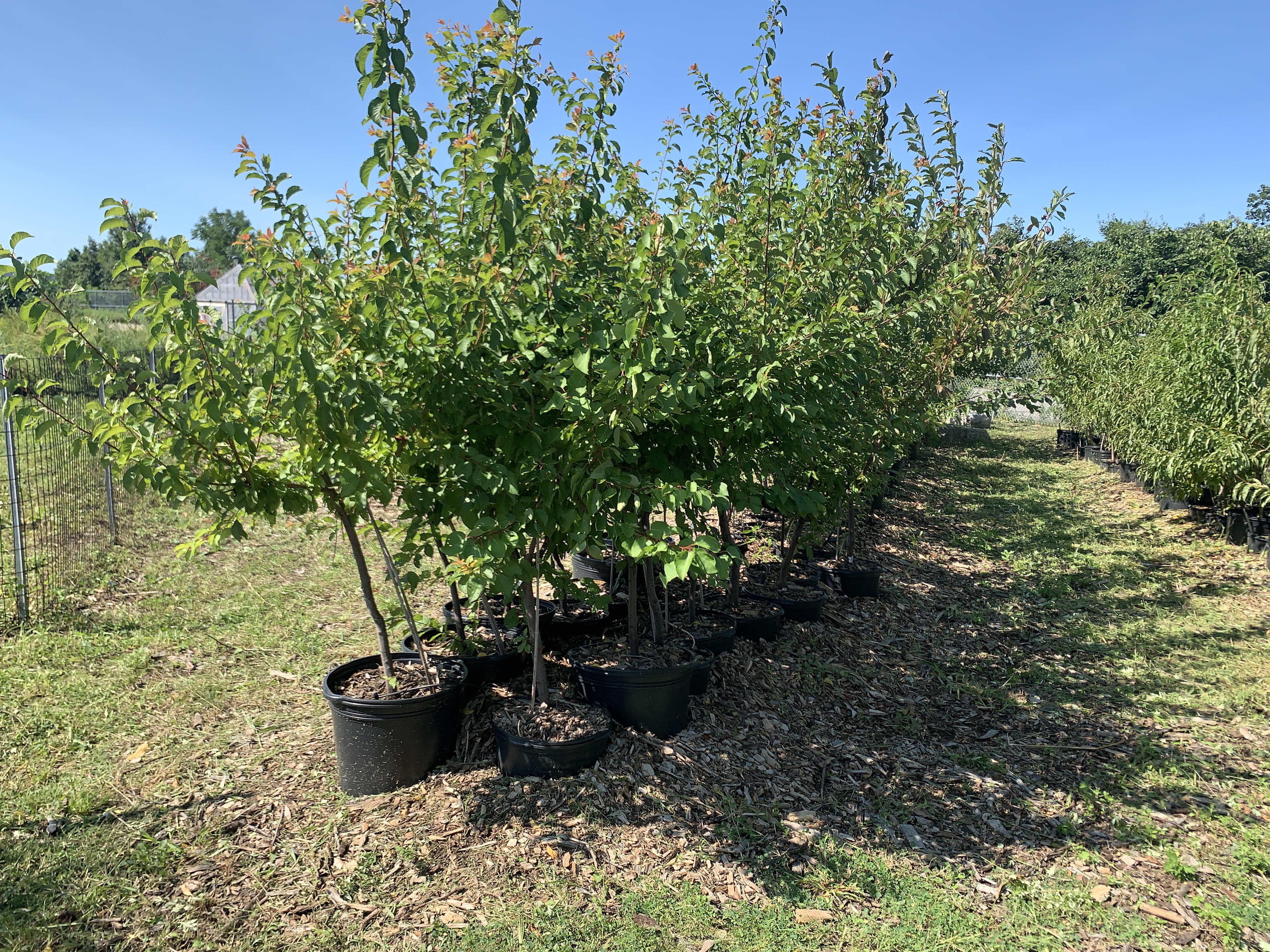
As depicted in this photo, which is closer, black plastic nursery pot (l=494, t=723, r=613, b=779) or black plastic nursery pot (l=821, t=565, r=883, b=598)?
black plastic nursery pot (l=494, t=723, r=613, b=779)

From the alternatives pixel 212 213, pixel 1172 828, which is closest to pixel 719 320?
pixel 1172 828

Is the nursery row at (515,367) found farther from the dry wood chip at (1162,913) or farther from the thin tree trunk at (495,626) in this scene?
the dry wood chip at (1162,913)

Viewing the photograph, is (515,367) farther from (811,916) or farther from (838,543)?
(838,543)

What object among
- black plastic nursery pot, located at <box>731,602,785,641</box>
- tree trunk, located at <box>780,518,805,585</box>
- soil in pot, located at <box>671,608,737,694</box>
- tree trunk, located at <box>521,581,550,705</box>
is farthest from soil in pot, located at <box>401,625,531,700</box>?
tree trunk, located at <box>780,518,805,585</box>

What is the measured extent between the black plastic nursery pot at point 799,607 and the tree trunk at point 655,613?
127 cm

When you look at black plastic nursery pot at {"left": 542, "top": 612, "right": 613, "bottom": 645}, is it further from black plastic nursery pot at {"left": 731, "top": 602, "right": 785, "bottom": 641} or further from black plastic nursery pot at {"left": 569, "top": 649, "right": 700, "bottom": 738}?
black plastic nursery pot at {"left": 731, "top": 602, "right": 785, "bottom": 641}

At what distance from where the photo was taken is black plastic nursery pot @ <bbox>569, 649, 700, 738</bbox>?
364 centimetres

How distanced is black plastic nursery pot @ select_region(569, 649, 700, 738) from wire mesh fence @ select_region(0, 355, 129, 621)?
228 centimetres

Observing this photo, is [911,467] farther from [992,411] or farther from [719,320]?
[719,320]

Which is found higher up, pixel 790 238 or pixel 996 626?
pixel 790 238

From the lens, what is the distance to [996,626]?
605 centimetres

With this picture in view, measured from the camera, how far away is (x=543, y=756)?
3297 mm

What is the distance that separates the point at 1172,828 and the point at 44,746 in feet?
16.2

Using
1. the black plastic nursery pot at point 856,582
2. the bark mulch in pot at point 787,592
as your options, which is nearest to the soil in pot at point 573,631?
the bark mulch in pot at point 787,592
